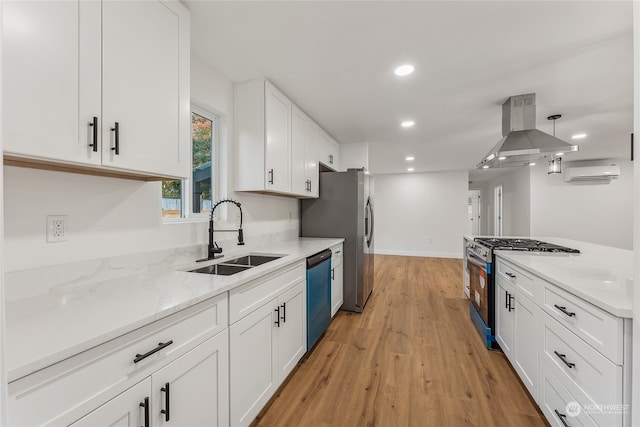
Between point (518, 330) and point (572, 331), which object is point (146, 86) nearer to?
point (572, 331)

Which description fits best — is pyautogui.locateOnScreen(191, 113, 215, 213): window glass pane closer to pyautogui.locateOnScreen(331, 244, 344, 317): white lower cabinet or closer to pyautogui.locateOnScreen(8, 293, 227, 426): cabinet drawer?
pyautogui.locateOnScreen(8, 293, 227, 426): cabinet drawer

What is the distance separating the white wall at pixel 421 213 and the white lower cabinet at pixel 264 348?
584 cm

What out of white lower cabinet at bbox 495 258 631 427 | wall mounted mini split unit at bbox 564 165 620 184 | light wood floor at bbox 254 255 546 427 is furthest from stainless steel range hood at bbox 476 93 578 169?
wall mounted mini split unit at bbox 564 165 620 184

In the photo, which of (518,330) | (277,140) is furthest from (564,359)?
(277,140)

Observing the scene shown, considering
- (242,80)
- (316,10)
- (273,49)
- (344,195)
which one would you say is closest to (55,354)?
(316,10)

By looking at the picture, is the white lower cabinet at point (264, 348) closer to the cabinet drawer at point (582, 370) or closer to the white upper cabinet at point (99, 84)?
the white upper cabinet at point (99, 84)

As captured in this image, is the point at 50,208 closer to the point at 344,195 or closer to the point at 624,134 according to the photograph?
the point at 344,195

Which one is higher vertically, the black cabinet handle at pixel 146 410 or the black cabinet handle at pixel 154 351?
the black cabinet handle at pixel 154 351

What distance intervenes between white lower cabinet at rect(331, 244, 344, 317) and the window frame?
1.41 m

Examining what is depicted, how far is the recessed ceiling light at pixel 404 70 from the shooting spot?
82.4 inches

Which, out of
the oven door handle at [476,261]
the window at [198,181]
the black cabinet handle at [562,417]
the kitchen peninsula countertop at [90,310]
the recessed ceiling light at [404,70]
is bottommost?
the black cabinet handle at [562,417]

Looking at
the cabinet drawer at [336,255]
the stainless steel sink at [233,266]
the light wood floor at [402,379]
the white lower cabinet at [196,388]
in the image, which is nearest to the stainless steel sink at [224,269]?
the stainless steel sink at [233,266]

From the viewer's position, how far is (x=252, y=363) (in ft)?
4.94

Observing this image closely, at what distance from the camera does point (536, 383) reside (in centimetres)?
163
